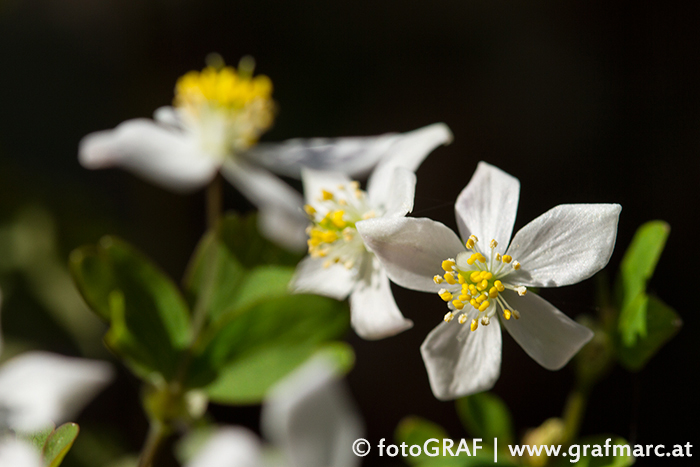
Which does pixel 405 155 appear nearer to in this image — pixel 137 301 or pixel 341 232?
pixel 341 232

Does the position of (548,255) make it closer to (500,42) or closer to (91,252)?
(91,252)

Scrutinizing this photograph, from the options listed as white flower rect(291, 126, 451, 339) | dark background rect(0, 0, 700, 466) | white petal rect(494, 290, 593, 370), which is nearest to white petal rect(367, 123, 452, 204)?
white flower rect(291, 126, 451, 339)

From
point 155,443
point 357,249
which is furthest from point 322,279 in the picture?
point 155,443

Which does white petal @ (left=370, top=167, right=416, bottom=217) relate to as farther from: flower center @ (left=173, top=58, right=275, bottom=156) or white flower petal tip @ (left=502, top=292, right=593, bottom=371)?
flower center @ (left=173, top=58, right=275, bottom=156)

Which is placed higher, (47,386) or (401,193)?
(401,193)

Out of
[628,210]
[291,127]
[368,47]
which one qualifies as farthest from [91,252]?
[368,47]

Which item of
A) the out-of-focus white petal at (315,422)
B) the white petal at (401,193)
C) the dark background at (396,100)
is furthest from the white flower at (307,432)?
the dark background at (396,100)
